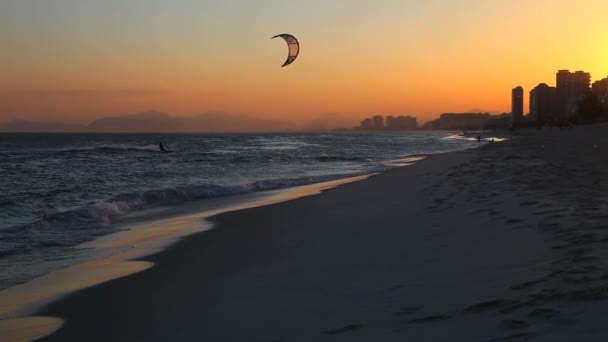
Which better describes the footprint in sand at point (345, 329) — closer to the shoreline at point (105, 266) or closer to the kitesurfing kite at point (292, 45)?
the shoreline at point (105, 266)

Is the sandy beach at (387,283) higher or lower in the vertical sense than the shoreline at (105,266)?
higher

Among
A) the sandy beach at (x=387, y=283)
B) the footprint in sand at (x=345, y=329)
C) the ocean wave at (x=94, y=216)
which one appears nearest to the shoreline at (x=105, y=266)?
the sandy beach at (x=387, y=283)

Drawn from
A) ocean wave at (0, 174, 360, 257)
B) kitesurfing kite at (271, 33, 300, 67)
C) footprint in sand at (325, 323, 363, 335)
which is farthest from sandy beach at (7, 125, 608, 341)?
kitesurfing kite at (271, 33, 300, 67)

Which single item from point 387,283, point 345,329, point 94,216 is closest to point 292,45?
point 94,216

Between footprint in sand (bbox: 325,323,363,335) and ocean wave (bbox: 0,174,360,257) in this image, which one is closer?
footprint in sand (bbox: 325,323,363,335)

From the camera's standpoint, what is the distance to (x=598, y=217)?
664 cm

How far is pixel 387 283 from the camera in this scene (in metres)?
5.20

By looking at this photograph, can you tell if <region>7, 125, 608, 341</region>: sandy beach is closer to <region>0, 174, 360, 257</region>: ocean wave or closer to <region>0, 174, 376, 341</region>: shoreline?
<region>0, 174, 376, 341</region>: shoreline

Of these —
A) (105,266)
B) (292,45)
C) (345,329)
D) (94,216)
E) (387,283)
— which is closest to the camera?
(345,329)

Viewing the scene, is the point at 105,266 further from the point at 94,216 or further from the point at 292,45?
the point at 292,45

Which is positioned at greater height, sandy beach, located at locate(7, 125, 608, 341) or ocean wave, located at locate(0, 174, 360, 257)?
sandy beach, located at locate(7, 125, 608, 341)

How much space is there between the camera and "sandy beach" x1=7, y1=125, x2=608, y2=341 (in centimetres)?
382

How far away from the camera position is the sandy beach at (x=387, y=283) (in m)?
3.82

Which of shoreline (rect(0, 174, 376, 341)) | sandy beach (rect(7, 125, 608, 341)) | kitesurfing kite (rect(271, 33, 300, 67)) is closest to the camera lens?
sandy beach (rect(7, 125, 608, 341))
